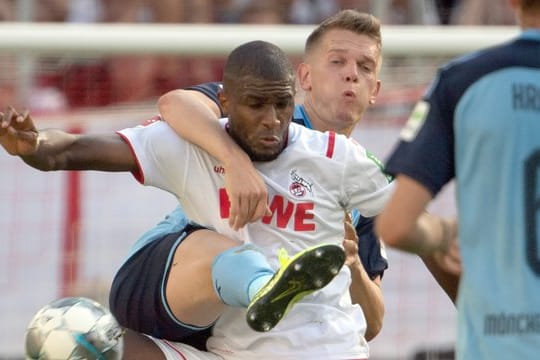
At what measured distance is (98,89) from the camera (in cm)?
858

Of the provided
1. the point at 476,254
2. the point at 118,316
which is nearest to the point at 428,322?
the point at 118,316

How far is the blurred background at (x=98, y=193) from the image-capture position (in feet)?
27.2

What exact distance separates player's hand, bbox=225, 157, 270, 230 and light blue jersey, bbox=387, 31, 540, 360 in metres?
1.12

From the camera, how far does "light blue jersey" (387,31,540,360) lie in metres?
3.49

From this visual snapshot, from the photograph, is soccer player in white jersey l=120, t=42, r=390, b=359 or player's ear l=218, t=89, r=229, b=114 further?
player's ear l=218, t=89, r=229, b=114

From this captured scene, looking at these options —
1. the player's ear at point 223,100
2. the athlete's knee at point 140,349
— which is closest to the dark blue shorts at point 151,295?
the athlete's knee at point 140,349

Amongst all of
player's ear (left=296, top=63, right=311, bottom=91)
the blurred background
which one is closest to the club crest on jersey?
player's ear (left=296, top=63, right=311, bottom=91)

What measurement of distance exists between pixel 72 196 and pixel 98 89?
652 mm

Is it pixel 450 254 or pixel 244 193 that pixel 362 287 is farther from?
pixel 450 254

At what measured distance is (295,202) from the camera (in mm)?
4809

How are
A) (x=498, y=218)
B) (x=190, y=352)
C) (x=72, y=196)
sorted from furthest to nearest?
(x=72, y=196)
(x=190, y=352)
(x=498, y=218)

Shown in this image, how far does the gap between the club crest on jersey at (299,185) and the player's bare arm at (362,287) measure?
210 millimetres

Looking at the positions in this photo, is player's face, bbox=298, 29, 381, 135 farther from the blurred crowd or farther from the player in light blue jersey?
the blurred crowd

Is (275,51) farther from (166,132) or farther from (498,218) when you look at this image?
(498,218)
